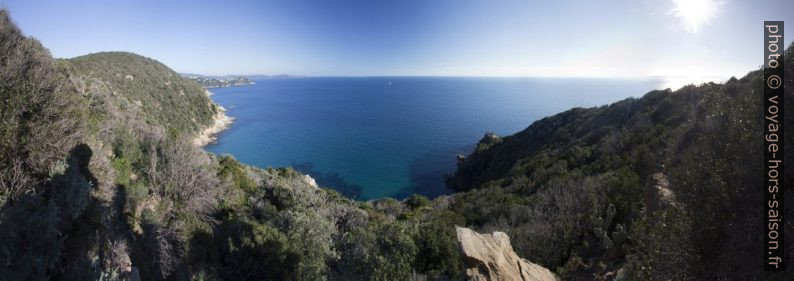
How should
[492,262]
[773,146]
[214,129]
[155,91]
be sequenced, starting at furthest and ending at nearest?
[214,129], [155,91], [492,262], [773,146]

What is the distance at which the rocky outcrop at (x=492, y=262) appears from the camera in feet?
25.1

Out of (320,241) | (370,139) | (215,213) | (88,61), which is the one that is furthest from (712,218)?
(88,61)

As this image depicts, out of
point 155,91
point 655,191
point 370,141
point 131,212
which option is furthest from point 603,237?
point 155,91

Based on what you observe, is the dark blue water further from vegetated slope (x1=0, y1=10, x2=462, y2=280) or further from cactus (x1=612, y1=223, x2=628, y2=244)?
cactus (x1=612, y1=223, x2=628, y2=244)

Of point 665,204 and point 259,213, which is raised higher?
point 665,204

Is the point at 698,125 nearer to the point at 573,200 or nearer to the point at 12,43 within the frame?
the point at 573,200

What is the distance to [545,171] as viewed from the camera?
78.6ft

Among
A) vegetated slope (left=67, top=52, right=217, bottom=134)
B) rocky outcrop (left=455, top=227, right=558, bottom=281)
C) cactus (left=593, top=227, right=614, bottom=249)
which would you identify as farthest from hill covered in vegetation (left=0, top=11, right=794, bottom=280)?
vegetated slope (left=67, top=52, right=217, bottom=134)

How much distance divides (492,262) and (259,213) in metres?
8.62

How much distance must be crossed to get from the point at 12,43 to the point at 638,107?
3990 centimetres

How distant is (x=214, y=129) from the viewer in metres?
75.4

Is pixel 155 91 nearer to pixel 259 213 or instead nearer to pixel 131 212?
pixel 259 213

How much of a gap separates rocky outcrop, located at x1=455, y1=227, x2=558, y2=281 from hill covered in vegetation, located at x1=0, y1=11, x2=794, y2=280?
42 centimetres

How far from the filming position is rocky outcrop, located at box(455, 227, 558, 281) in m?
7.66
